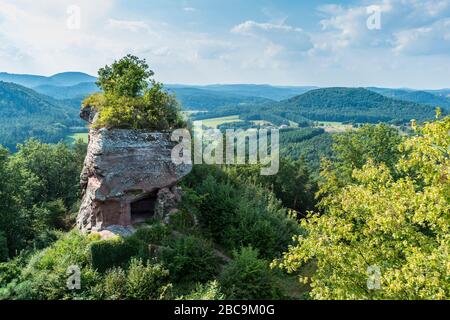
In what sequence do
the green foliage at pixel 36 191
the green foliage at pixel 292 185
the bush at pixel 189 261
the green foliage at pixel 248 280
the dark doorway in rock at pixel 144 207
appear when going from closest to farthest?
the green foliage at pixel 248 280
the bush at pixel 189 261
the dark doorway in rock at pixel 144 207
the green foliage at pixel 36 191
the green foliage at pixel 292 185

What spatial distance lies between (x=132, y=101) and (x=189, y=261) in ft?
33.3

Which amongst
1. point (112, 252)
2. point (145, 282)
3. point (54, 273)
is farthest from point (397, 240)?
point (54, 273)

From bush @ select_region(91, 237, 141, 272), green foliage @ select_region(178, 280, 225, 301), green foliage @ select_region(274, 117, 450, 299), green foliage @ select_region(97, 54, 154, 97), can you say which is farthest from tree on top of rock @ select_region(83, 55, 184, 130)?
green foliage @ select_region(274, 117, 450, 299)

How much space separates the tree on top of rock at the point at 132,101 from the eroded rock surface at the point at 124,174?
2.32 ft

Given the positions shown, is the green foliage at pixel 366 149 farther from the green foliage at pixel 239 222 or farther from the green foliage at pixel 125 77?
the green foliage at pixel 125 77

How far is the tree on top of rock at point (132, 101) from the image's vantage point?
20781 millimetres

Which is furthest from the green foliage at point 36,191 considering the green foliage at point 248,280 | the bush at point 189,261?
the green foliage at point 248,280

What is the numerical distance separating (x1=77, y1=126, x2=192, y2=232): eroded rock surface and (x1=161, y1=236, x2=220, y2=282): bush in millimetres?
3190

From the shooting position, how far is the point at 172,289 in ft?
56.9

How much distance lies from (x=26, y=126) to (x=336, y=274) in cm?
22159

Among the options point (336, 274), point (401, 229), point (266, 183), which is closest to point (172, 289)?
point (336, 274)

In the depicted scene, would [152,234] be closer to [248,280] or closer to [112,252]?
[112,252]
